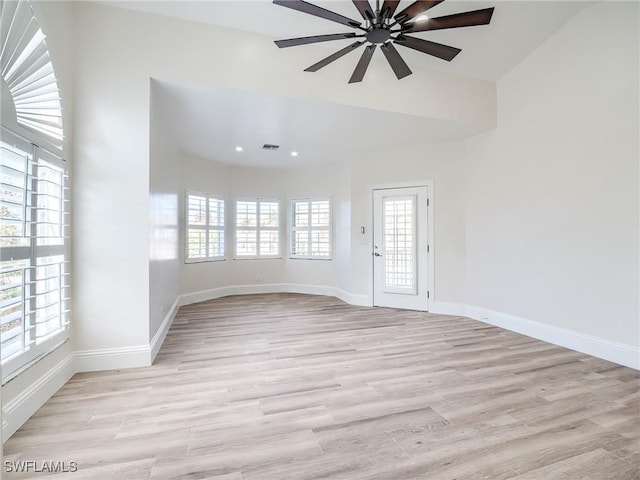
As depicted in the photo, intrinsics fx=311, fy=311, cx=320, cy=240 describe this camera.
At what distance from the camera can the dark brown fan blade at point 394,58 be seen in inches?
102

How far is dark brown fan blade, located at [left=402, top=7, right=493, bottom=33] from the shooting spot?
2.31 m

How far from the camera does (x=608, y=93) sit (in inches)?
126

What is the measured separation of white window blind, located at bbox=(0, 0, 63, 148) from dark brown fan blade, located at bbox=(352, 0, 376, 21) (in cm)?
213

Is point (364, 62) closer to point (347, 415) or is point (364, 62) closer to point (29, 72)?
point (29, 72)

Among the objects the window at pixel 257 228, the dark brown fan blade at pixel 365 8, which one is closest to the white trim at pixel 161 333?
the window at pixel 257 228

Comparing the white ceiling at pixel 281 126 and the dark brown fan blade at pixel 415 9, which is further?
the white ceiling at pixel 281 126

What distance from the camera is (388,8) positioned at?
218 centimetres

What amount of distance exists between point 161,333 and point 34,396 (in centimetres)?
141

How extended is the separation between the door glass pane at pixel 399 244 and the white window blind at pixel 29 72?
4.45 m

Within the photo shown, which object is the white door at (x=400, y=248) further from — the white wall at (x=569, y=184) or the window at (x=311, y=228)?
the window at (x=311, y=228)

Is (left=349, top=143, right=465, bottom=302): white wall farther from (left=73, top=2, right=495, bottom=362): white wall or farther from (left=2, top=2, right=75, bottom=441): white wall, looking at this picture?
(left=2, top=2, right=75, bottom=441): white wall

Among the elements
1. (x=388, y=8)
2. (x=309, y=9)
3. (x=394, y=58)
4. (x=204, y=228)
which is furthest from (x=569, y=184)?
(x=204, y=228)

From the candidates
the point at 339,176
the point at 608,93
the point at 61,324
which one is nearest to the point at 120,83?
the point at 61,324

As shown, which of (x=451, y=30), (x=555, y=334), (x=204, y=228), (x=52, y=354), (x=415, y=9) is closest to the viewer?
(x=415, y=9)
